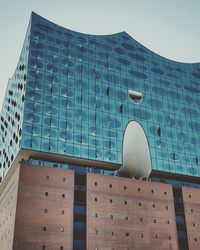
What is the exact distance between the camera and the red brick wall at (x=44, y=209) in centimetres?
2909

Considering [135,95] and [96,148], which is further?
[135,95]

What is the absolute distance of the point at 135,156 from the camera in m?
38.7

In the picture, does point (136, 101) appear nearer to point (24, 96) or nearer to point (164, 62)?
point (164, 62)

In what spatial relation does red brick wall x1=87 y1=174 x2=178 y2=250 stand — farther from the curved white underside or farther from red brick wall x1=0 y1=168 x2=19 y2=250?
red brick wall x1=0 y1=168 x2=19 y2=250

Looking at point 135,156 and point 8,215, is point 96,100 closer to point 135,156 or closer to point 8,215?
point 135,156

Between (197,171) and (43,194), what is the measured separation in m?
19.0

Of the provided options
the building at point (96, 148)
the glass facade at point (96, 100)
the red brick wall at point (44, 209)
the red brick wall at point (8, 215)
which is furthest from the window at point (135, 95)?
the red brick wall at point (8, 215)

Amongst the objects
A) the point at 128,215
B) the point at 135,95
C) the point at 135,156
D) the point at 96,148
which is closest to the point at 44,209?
the point at 128,215

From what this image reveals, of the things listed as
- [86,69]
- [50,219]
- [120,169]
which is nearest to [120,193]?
[120,169]

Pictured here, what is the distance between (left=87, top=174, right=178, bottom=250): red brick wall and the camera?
31875 mm

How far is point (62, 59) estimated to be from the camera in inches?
1563

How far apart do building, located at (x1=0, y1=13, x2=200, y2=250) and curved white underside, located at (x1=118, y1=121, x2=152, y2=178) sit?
0.36ft

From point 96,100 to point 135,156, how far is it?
748cm

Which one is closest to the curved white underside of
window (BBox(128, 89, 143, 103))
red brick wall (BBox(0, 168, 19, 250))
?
window (BBox(128, 89, 143, 103))
